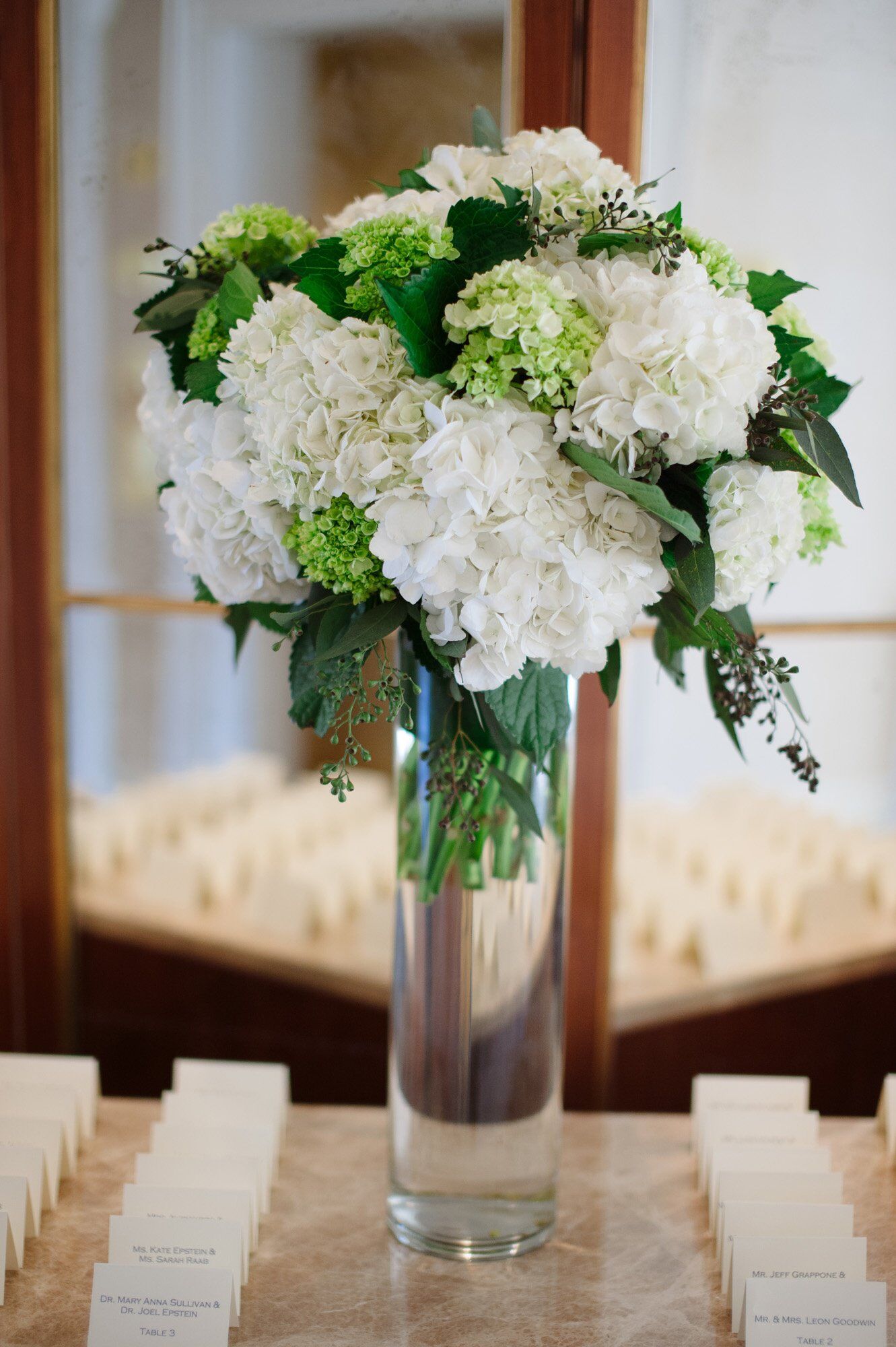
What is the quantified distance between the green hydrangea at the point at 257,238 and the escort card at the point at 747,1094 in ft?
3.12

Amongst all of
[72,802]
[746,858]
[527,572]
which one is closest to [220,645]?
[72,802]

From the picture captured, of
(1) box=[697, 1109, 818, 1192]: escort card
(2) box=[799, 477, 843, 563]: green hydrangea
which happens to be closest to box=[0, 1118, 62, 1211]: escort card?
(1) box=[697, 1109, 818, 1192]: escort card

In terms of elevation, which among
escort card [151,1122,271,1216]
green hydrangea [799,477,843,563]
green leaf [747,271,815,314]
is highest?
green leaf [747,271,815,314]

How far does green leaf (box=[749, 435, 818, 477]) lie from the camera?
30.9 inches

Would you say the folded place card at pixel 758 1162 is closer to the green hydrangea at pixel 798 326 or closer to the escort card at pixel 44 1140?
the escort card at pixel 44 1140

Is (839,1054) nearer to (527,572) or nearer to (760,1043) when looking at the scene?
(760,1043)

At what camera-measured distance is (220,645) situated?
6.48ft

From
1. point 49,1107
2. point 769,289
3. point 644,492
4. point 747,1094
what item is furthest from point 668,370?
point 49,1107

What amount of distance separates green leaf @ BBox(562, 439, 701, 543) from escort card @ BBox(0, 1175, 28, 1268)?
0.79 meters

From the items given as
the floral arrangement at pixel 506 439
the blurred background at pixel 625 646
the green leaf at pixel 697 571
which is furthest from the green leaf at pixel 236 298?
the blurred background at pixel 625 646

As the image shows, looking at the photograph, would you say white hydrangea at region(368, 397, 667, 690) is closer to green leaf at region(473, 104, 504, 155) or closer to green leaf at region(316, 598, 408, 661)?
green leaf at region(316, 598, 408, 661)

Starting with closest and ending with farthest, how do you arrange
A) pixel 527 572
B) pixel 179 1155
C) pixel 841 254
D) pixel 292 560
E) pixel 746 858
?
pixel 527 572
pixel 292 560
pixel 179 1155
pixel 841 254
pixel 746 858

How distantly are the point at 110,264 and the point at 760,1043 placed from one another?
1441 millimetres

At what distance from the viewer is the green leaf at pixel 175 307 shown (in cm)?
91
